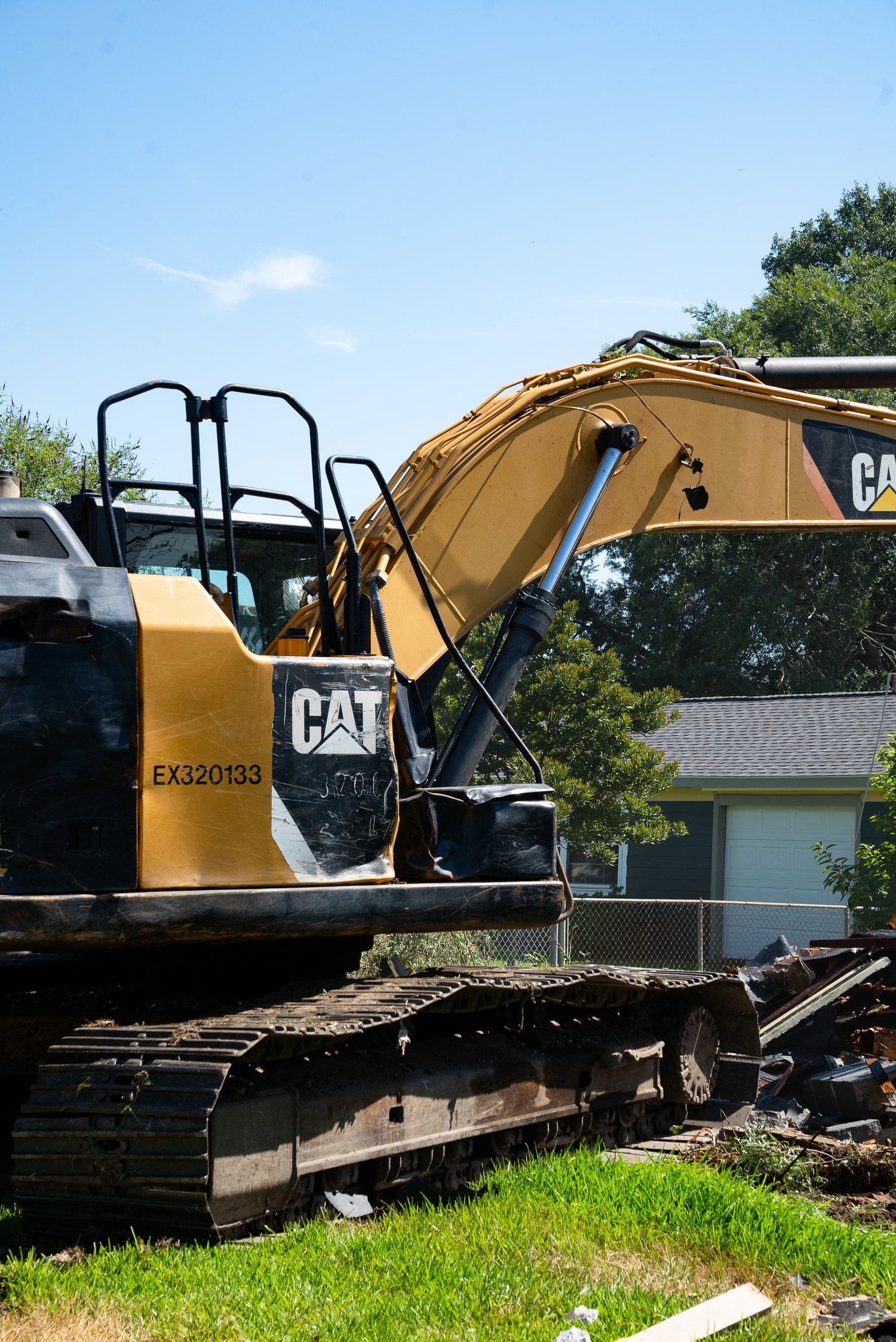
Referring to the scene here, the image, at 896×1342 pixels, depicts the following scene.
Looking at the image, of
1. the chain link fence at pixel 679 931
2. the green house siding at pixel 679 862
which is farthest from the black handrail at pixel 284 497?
the green house siding at pixel 679 862

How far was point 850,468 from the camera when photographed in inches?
305

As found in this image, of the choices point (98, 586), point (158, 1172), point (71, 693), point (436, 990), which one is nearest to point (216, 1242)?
point (158, 1172)

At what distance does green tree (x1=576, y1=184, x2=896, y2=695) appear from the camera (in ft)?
107

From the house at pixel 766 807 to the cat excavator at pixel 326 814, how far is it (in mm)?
12680

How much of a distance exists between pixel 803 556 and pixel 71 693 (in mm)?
29508

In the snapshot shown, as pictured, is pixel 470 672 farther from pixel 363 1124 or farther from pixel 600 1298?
pixel 600 1298

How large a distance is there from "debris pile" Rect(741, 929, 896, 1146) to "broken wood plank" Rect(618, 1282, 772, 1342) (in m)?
3.38

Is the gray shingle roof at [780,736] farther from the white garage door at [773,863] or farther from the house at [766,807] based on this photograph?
the white garage door at [773,863]

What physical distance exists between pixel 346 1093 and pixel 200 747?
1.47 metres

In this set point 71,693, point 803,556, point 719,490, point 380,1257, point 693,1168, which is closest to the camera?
point 380,1257

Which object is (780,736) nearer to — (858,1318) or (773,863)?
(773,863)

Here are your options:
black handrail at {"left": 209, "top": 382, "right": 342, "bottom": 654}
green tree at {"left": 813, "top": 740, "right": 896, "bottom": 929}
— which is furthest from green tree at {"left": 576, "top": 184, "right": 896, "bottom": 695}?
black handrail at {"left": 209, "top": 382, "right": 342, "bottom": 654}

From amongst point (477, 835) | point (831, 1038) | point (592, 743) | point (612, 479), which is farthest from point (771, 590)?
point (477, 835)

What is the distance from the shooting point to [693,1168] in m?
5.80
